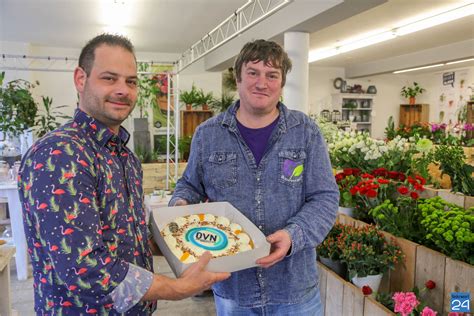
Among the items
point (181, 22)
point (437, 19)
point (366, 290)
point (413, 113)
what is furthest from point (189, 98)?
point (366, 290)

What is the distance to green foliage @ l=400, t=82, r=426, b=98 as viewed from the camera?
11516 mm

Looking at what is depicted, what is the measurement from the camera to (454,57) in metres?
8.16

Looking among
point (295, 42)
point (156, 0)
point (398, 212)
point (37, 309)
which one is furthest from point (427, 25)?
point (37, 309)

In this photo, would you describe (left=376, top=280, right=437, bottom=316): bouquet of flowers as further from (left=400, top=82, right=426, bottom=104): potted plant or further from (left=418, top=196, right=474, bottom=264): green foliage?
(left=400, top=82, right=426, bottom=104): potted plant

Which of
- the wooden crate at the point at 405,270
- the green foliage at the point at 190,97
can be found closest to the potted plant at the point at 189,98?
the green foliage at the point at 190,97

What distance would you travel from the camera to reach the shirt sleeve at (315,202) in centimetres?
135

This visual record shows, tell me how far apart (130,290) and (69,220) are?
0.75 ft

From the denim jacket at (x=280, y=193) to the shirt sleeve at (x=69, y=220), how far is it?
586 mm

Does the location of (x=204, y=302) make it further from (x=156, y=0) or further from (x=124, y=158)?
(x=156, y=0)

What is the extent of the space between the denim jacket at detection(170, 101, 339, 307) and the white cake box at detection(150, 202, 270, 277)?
0.05 m

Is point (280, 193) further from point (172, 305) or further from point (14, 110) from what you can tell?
point (14, 110)

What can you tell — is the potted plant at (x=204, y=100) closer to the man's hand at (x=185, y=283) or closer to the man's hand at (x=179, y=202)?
the man's hand at (x=179, y=202)

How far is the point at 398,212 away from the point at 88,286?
178 cm

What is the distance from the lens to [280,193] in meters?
1.44
